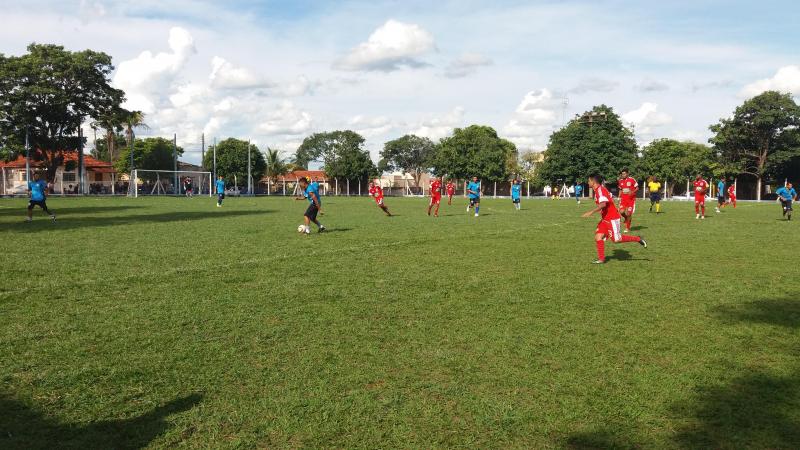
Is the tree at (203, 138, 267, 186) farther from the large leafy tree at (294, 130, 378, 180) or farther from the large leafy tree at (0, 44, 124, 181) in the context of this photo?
the large leafy tree at (0, 44, 124, 181)

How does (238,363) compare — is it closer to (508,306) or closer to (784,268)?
(508,306)

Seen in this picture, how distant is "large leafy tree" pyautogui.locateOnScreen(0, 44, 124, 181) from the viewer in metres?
53.6

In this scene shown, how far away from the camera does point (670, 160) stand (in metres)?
86.4

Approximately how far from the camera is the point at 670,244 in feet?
52.3

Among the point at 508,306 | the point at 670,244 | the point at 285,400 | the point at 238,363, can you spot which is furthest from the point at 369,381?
the point at 670,244

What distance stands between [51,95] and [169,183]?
52.1 feet

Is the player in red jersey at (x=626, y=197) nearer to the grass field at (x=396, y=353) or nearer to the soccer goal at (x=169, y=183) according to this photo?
the grass field at (x=396, y=353)

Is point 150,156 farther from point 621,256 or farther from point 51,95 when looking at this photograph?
point 621,256

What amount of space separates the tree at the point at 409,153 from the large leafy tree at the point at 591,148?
147ft

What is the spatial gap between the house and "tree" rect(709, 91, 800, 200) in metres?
68.9

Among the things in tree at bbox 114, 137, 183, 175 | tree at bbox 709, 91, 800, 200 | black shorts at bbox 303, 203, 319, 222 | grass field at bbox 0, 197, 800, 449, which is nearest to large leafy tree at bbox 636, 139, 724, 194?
tree at bbox 709, 91, 800, 200

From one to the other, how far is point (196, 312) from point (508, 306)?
4.22m

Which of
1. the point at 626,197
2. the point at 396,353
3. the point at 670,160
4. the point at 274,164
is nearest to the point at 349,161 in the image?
the point at 274,164

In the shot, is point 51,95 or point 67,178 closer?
point 51,95
